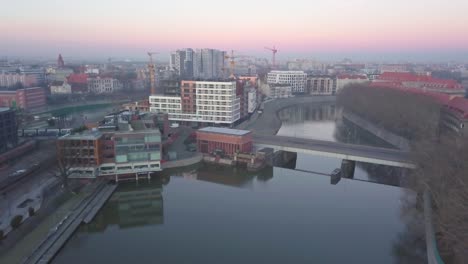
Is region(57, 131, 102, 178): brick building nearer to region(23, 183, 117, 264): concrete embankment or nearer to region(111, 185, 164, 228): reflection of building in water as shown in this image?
region(23, 183, 117, 264): concrete embankment

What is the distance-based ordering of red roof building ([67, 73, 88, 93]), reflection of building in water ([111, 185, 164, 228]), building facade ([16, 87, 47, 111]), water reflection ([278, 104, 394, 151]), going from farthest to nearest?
red roof building ([67, 73, 88, 93])
building facade ([16, 87, 47, 111])
water reflection ([278, 104, 394, 151])
reflection of building in water ([111, 185, 164, 228])

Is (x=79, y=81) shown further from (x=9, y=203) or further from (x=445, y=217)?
(x=445, y=217)

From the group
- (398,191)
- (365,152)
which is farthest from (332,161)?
(398,191)

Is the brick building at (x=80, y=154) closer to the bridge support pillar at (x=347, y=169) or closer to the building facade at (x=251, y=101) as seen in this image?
the bridge support pillar at (x=347, y=169)

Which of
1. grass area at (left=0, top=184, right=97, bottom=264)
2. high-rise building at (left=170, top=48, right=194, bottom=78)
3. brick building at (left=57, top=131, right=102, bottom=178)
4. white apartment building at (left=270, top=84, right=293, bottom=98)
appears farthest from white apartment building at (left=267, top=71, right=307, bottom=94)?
grass area at (left=0, top=184, right=97, bottom=264)

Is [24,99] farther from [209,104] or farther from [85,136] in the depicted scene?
[85,136]
